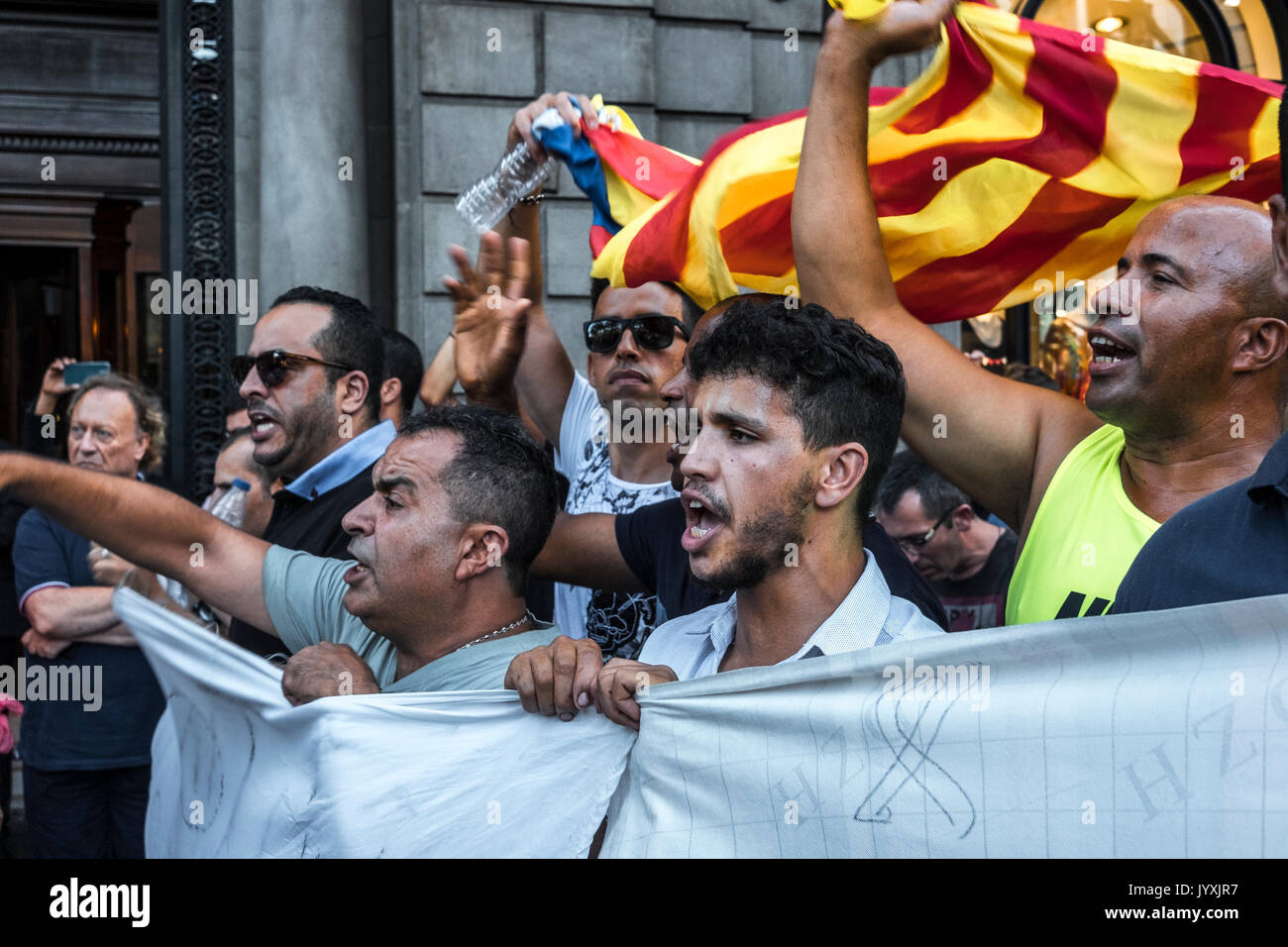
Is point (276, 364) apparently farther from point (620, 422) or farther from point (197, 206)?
point (197, 206)

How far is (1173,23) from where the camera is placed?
28.0 feet

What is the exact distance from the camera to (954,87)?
10.5 feet

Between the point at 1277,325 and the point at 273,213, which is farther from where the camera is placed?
the point at 273,213

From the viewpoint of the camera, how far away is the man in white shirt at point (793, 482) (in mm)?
2279

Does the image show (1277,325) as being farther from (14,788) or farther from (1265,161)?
(14,788)

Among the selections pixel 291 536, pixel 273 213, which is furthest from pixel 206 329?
pixel 291 536

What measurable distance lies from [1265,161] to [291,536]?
2442 mm

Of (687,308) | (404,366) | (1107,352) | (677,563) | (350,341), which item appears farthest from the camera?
(404,366)

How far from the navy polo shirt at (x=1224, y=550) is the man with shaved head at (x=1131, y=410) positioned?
46 centimetres

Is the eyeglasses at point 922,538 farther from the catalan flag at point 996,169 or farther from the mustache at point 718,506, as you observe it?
the mustache at point 718,506

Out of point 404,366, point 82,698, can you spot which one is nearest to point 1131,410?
point 404,366

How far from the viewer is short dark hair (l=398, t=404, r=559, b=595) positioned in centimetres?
269

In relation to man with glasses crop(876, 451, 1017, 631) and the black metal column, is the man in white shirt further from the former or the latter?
the black metal column

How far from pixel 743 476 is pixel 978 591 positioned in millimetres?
2519
